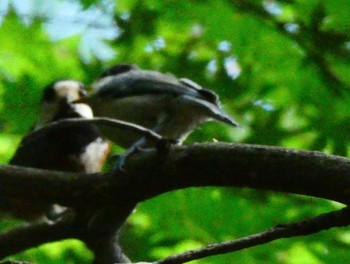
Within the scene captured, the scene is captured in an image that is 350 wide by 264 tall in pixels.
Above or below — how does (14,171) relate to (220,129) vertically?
below

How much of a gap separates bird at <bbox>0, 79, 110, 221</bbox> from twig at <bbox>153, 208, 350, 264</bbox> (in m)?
1.94

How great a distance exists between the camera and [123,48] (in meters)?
5.16

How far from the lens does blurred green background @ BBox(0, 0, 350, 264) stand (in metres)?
3.64

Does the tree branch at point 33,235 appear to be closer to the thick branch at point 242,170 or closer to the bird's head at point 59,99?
the thick branch at point 242,170

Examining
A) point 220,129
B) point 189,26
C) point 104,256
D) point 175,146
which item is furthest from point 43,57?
point 175,146

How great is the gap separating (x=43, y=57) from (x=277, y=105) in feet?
4.85

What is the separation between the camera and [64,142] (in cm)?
400

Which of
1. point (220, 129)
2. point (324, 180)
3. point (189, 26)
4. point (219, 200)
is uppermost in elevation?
point (189, 26)

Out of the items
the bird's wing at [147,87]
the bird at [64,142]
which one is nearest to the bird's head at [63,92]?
the bird at [64,142]

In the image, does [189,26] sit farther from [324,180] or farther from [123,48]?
[324,180]

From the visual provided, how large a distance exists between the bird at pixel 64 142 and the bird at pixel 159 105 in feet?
0.61

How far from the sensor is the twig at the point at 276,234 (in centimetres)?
191

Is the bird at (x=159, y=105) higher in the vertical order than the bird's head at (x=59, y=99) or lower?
lower

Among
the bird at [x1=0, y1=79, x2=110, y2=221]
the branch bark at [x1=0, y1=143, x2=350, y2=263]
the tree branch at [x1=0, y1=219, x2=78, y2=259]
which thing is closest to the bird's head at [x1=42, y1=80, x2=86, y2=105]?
the bird at [x1=0, y1=79, x2=110, y2=221]
